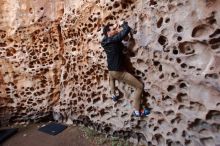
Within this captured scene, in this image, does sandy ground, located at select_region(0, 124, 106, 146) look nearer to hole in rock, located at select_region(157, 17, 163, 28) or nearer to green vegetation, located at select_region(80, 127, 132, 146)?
green vegetation, located at select_region(80, 127, 132, 146)

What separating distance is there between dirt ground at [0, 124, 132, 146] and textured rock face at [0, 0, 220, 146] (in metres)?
0.17

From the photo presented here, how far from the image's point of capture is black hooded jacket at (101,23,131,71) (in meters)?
3.63

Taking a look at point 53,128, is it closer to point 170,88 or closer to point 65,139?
point 65,139

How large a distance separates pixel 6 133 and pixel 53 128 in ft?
3.04

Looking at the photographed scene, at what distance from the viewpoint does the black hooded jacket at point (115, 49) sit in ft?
11.9

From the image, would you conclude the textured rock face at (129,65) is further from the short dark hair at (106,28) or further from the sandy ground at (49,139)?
the sandy ground at (49,139)

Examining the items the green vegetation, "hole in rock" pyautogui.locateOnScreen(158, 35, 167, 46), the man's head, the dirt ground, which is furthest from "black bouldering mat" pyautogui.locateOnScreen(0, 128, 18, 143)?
"hole in rock" pyautogui.locateOnScreen(158, 35, 167, 46)

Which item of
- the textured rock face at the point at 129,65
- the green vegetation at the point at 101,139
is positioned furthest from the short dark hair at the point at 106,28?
the green vegetation at the point at 101,139

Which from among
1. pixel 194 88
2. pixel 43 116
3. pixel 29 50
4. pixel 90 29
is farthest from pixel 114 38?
pixel 43 116

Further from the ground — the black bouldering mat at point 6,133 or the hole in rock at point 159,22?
the hole in rock at point 159,22

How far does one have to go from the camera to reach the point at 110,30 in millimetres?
4016

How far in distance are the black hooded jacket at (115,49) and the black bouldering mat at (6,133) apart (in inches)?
106

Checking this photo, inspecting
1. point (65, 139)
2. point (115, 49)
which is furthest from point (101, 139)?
point (115, 49)

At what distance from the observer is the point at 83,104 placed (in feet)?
16.1
